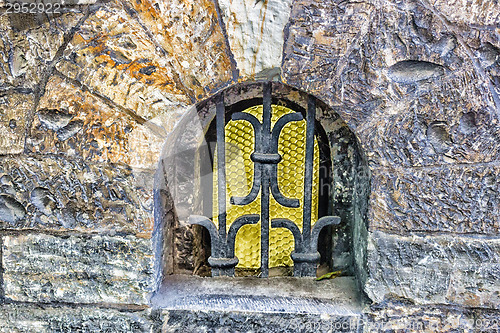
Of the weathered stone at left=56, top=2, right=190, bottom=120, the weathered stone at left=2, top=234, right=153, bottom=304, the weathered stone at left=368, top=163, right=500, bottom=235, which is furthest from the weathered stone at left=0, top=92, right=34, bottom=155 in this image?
the weathered stone at left=368, top=163, right=500, bottom=235

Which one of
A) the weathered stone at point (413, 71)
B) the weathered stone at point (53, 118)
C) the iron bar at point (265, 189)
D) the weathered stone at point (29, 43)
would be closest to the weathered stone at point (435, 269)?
the iron bar at point (265, 189)

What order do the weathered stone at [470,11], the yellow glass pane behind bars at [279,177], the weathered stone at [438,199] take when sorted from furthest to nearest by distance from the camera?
1. the yellow glass pane behind bars at [279,177]
2. the weathered stone at [438,199]
3. the weathered stone at [470,11]

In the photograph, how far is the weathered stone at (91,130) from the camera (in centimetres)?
124

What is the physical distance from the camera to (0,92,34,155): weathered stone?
1.25m

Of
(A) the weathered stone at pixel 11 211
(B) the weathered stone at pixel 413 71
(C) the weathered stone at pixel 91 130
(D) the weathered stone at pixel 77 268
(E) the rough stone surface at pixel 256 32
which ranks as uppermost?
(E) the rough stone surface at pixel 256 32

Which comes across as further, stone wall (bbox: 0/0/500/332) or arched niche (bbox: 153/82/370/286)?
arched niche (bbox: 153/82/370/286)

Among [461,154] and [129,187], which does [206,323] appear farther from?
[461,154]

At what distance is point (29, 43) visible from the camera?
1.22m

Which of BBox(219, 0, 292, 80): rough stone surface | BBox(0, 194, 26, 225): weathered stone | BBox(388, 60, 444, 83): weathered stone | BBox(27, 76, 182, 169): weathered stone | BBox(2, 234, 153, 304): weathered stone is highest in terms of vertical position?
BBox(219, 0, 292, 80): rough stone surface

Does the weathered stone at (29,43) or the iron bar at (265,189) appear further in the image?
A: the iron bar at (265,189)

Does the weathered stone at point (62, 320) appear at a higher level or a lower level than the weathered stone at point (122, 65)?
lower

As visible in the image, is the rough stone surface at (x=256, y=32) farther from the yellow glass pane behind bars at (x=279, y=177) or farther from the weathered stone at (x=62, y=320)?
the weathered stone at (x=62, y=320)

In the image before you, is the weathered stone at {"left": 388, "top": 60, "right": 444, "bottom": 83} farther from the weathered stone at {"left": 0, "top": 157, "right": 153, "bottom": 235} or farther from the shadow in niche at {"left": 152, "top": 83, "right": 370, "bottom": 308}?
the weathered stone at {"left": 0, "top": 157, "right": 153, "bottom": 235}

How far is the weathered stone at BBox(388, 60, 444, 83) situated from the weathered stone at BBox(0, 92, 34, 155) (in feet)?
4.02
